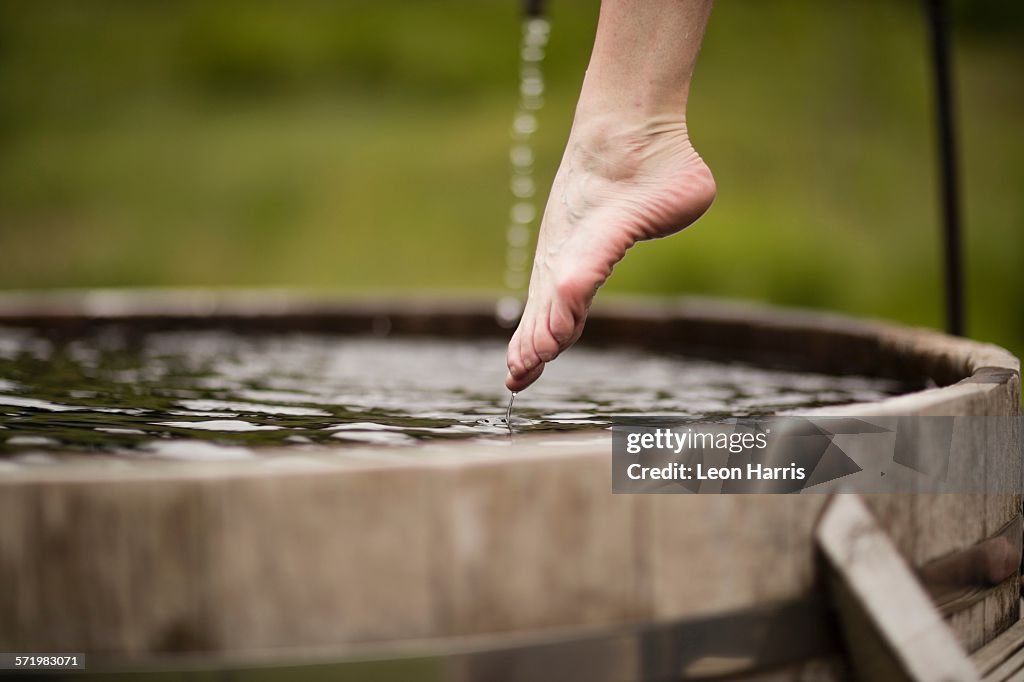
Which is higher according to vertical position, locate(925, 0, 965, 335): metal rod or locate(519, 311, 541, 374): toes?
locate(925, 0, 965, 335): metal rod

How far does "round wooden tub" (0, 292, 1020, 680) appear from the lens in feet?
2.25

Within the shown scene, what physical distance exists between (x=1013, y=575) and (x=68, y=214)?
8913mm

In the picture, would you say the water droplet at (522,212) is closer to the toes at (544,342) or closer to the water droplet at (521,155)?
the water droplet at (521,155)

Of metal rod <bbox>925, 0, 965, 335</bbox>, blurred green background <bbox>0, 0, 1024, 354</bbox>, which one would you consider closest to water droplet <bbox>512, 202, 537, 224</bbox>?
blurred green background <bbox>0, 0, 1024, 354</bbox>

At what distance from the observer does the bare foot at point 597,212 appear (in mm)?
1147

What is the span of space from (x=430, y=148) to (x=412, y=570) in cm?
890

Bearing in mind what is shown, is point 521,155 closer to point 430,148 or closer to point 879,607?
point 430,148

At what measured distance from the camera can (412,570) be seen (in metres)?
0.71

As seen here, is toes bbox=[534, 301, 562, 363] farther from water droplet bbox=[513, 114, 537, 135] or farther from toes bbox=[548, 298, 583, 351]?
water droplet bbox=[513, 114, 537, 135]

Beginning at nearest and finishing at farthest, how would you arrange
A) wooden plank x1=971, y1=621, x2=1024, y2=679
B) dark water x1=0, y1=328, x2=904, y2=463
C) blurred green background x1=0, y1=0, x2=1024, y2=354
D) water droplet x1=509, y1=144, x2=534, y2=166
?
wooden plank x1=971, y1=621, x2=1024, y2=679, dark water x1=0, y1=328, x2=904, y2=463, blurred green background x1=0, y1=0, x2=1024, y2=354, water droplet x1=509, y1=144, x2=534, y2=166

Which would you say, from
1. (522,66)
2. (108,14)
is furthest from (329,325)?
(108,14)

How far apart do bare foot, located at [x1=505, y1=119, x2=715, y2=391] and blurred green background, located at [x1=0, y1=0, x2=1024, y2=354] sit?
5.73m

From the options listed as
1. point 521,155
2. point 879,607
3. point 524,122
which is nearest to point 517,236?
point 521,155

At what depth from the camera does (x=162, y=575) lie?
0.69 metres
